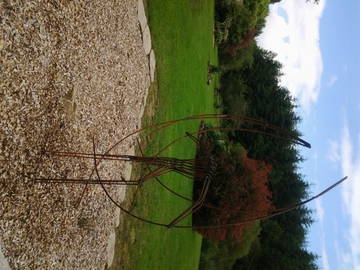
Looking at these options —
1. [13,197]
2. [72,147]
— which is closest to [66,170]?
[72,147]

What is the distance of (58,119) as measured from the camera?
13.2 ft

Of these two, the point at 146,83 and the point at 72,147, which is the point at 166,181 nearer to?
the point at 146,83

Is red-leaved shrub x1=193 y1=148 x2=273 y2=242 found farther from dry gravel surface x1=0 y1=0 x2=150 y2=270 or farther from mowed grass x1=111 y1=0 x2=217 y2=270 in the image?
dry gravel surface x1=0 y1=0 x2=150 y2=270

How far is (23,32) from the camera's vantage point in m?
3.34

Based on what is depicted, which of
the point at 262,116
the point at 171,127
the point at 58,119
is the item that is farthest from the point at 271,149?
the point at 58,119

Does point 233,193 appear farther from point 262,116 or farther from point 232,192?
point 262,116

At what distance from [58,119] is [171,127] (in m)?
4.50

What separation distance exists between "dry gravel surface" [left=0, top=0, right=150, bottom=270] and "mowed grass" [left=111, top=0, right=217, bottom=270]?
0.88 metres

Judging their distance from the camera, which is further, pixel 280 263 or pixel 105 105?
pixel 280 263

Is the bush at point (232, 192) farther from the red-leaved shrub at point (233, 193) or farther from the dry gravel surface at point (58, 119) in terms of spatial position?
the dry gravel surface at point (58, 119)

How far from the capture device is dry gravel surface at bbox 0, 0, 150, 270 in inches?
126

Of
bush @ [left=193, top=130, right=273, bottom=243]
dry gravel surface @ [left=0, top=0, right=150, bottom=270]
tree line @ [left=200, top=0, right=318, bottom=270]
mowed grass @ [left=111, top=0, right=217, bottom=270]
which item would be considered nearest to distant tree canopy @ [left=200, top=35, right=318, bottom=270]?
tree line @ [left=200, top=0, right=318, bottom=270]

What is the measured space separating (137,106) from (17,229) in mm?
3663

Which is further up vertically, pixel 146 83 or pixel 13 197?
pixel 146 83
